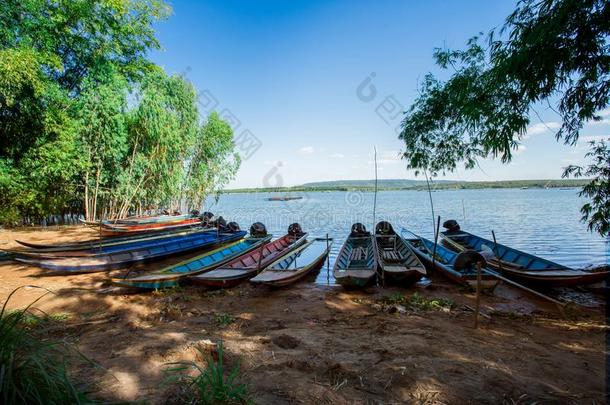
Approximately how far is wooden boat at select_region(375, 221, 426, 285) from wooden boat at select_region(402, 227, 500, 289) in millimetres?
791

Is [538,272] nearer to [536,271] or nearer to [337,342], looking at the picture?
[536,271]

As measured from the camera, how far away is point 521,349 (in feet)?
15.1

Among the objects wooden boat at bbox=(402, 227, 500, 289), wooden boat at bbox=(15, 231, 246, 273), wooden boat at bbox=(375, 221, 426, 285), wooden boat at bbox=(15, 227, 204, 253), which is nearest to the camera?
wooden boat at bbox=(402, 227, 500, 289)

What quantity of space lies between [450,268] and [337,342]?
253 inches

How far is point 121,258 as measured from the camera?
10453 millimetres

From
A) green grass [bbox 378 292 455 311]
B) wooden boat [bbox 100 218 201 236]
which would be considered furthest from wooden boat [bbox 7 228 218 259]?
green grass [bbox 378 292 455 311]

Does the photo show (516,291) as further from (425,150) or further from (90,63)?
(90,63)

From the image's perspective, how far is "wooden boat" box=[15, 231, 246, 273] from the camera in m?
9.02

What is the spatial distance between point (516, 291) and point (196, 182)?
77.3ft

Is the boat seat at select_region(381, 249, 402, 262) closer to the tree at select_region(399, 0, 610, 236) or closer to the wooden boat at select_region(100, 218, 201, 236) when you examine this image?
the tree at select_region(399, 0, 610, 236)

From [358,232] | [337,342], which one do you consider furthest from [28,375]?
[358,232]

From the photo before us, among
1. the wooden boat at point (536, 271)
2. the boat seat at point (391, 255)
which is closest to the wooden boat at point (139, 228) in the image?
the boat seat at point (391, 255)

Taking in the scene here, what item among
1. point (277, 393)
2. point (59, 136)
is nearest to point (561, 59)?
Result: point (277, 393)

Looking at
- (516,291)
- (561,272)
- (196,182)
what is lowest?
(516,291)
